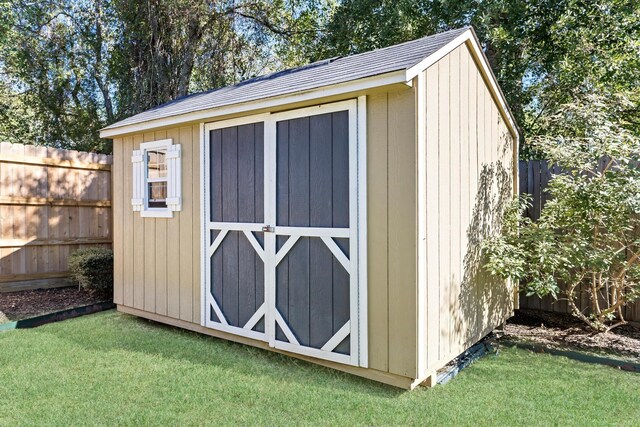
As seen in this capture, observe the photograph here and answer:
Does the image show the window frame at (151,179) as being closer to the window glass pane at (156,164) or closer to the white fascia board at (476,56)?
A: the window glass pane at (156,164)

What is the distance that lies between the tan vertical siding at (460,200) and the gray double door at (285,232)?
57 centimetres

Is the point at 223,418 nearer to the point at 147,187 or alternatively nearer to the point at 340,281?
the point at 340,281

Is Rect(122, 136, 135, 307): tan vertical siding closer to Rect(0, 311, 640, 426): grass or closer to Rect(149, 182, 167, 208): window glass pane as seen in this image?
Rect(149, 182, 167, 208): window glass pane

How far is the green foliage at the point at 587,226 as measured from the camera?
3488 mm

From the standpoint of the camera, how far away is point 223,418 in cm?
254

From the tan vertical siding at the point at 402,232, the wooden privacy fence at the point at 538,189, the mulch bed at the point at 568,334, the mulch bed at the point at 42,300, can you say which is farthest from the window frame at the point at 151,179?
the wooden privacy fence at the point at 538,189

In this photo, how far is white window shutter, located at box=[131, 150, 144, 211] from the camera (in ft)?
15.2

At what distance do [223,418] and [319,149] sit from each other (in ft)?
6.45

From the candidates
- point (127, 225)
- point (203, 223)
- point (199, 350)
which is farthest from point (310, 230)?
point (127, 225)

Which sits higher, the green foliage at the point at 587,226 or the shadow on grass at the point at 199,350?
the green foliage at the point at 587,226

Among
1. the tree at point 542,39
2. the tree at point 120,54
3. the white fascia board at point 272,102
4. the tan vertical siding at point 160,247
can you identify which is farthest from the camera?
the tree at point 120,54

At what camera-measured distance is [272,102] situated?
3.37 m

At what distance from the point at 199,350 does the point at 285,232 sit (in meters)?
1.40

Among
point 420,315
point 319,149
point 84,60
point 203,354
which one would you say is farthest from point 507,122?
point 84,60
